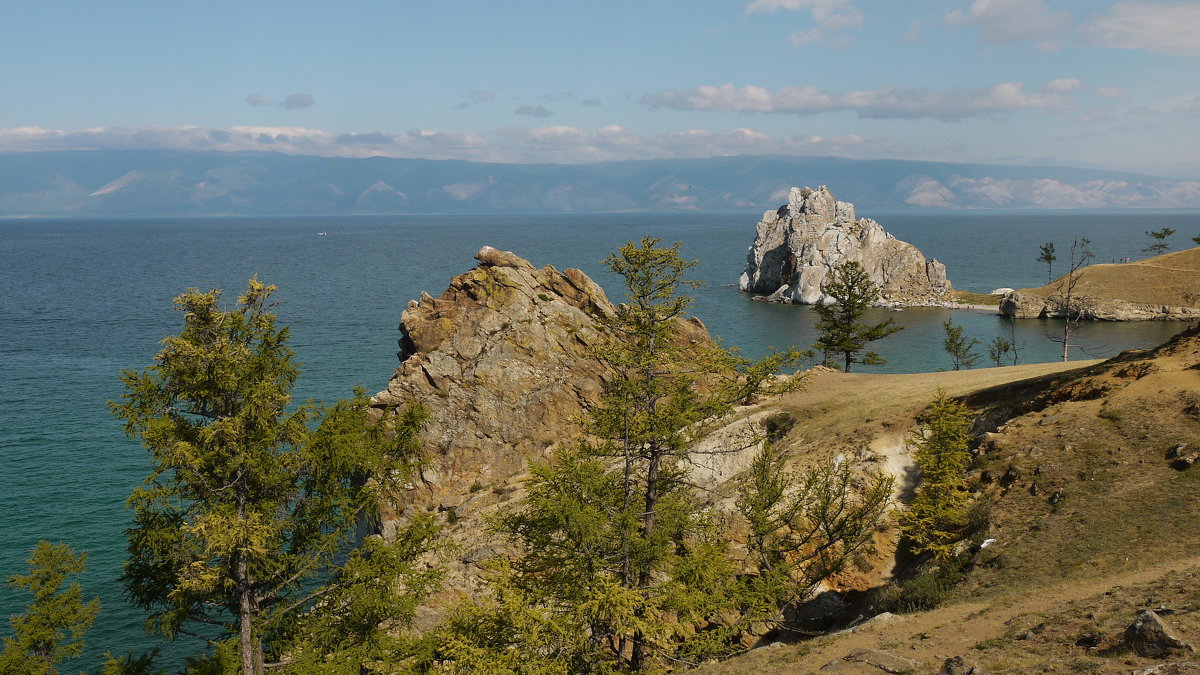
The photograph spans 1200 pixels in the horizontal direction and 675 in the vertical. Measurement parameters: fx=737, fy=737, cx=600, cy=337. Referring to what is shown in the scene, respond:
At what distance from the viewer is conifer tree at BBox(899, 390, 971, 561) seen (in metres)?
29.3

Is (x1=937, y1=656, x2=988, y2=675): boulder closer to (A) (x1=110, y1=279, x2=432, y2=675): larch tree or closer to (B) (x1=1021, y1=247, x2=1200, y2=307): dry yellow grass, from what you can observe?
(A) (x1=110, y1=279, x2=432, y2=675): larch tree

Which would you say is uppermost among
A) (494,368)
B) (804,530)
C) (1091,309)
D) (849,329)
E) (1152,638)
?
(849,329)

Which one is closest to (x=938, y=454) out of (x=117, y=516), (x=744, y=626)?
(x=744, y=626)

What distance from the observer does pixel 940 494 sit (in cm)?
2970

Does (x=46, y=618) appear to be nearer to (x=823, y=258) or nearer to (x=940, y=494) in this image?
(x=940, y=494)

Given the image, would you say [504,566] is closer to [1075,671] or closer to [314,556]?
[314,556]

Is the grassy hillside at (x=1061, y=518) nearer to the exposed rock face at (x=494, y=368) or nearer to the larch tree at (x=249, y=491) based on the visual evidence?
the larch tree at (x=249, y=491)

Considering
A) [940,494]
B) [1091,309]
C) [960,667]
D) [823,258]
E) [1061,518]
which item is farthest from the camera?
[823,258]

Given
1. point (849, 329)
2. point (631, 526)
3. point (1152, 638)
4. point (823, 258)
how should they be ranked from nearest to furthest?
point (1152, 638), point (631, 526), point (849, 329), point (823, 258)

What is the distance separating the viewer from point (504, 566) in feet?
70.7

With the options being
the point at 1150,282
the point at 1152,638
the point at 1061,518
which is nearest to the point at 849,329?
the point at 1061,518

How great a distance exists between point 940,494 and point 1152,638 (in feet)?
43.5

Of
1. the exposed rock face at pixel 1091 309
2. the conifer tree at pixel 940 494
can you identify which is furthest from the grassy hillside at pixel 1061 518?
the exposed rock face at pixel 1091 309

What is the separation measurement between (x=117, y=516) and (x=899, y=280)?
145188 mm
